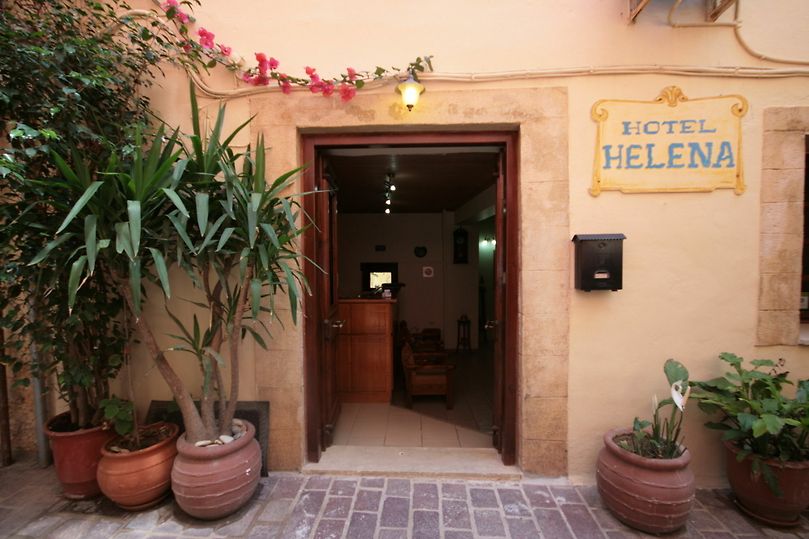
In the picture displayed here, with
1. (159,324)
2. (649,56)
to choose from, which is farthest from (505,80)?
(159,324)

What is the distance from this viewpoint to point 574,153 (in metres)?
2.33

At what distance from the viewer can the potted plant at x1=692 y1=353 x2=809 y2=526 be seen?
1927mm

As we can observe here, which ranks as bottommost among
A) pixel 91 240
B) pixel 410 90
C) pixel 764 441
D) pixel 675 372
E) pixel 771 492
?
pixel 771 492

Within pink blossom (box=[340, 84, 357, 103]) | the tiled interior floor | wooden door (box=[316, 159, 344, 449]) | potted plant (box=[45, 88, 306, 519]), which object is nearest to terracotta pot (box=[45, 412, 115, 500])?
potted plant (box=[45, 88, 306, 519])

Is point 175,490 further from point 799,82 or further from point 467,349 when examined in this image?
point 467,349

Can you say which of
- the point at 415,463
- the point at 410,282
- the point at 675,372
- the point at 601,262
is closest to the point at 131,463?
the point at 415,463

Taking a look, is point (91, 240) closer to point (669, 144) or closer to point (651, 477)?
point (651, 477)

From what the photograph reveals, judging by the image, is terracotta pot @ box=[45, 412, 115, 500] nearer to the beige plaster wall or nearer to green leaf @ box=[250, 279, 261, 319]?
green leaf @ box=[250, 279, 261, 319]

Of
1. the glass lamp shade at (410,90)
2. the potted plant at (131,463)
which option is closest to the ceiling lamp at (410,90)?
the glass lamp shade at (410,90)

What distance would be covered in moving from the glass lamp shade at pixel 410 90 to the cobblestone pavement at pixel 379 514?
2.44m

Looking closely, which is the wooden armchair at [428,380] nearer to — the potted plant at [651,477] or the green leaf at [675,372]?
the potted plant at [651,477]

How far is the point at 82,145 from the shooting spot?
2080mm

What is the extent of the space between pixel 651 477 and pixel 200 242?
8.95ft

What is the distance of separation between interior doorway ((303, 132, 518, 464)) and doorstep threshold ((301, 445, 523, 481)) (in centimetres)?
11
